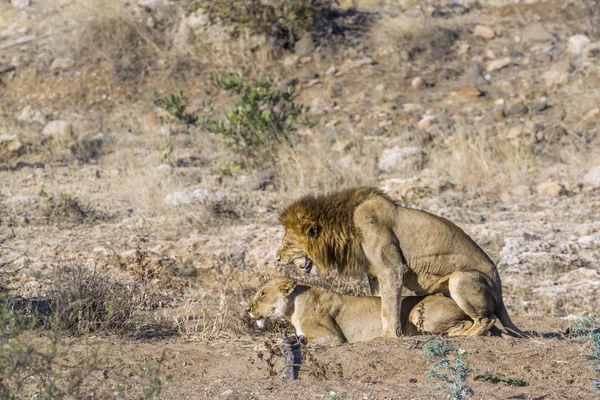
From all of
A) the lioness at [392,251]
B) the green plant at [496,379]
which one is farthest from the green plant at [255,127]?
the green plant at [496,379]

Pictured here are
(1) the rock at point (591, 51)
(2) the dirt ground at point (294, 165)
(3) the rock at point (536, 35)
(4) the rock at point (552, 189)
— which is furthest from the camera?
(3) the rock at point (536, 35)

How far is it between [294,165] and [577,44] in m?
8.08

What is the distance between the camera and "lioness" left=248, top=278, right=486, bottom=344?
7430mm

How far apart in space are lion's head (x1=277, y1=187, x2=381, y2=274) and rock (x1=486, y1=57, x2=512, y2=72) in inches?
461

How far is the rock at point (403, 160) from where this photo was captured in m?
14.3

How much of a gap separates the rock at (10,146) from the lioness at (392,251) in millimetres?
9383

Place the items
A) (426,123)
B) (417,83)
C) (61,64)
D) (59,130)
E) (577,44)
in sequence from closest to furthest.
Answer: (426,123) < (59,130) < (417,83) < (577,44) < (61,64)

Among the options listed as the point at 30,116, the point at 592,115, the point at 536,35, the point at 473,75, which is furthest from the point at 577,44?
the point at 30,116

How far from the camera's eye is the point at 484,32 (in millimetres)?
19953

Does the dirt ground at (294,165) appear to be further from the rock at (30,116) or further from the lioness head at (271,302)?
the lioness head at (271,302)

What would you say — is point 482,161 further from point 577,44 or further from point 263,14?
point 263,14

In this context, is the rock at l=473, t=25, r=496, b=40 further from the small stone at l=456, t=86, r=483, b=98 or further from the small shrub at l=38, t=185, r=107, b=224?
the small shrub at l=38, t=185, r=107, b=224

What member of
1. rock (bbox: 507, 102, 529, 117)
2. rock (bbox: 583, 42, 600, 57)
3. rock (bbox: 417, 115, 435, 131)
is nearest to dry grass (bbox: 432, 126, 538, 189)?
rock (bbox: 417, 115, 435, 131)

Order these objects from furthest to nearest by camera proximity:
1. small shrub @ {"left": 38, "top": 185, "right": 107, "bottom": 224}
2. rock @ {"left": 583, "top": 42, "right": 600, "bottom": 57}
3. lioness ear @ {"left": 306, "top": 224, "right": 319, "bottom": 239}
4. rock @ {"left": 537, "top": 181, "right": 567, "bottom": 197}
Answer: rock @ {"left": 583, "top": 42, "right": 600, "bottom": 57} < rock @ {"left": 537, "top": 181, "right": 567, "bottom": 197} < small shrub @ {"left": 38, "top": 185, "right": 107, "bottom": 224} < lioness ear @ {"left": 306, "top": 224, "right": 319, "bottom": 239}
